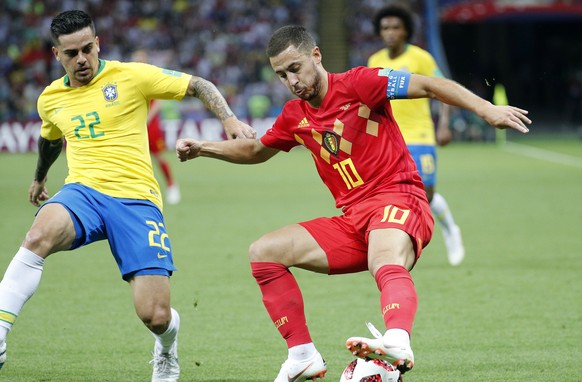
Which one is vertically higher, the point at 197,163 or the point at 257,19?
the point at 257,19

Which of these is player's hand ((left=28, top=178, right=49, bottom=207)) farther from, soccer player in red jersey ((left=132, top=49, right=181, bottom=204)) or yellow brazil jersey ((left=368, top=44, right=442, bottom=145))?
soccer player in red jersey ((left=132, top=49, right=181, bottom=204))

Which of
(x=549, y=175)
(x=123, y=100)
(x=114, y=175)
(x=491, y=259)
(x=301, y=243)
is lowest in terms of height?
(x=549, y=175)

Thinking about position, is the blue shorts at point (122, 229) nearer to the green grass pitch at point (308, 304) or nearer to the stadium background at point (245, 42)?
the green grass pitch at point (308, 304)

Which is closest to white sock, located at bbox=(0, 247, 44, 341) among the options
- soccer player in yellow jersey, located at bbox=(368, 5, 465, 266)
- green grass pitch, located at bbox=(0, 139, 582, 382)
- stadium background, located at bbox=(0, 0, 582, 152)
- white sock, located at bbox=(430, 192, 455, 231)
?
green grass pitch, located at bbox=(0, 139, 582, 382)

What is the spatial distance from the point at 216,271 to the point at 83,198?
456 cm

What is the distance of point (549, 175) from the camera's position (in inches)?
827

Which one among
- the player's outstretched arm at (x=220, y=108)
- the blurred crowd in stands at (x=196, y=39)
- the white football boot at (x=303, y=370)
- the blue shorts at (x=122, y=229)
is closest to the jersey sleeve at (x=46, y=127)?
the blue shorts at (x=122, y=229)

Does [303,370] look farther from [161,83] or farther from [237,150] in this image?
[161,83]

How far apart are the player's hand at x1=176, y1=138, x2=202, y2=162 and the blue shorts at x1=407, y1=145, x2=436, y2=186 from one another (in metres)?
4.54

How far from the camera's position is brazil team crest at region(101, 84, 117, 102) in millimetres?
6344

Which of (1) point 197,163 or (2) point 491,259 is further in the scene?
(1) point 197,163

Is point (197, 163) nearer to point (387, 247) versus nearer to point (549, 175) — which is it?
point (549, 175)

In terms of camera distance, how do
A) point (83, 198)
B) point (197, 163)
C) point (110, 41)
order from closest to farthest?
point (83, 198) < point (197, 163) < point (110, 41)

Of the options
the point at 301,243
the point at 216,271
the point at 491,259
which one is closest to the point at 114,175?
the point at 301,243
